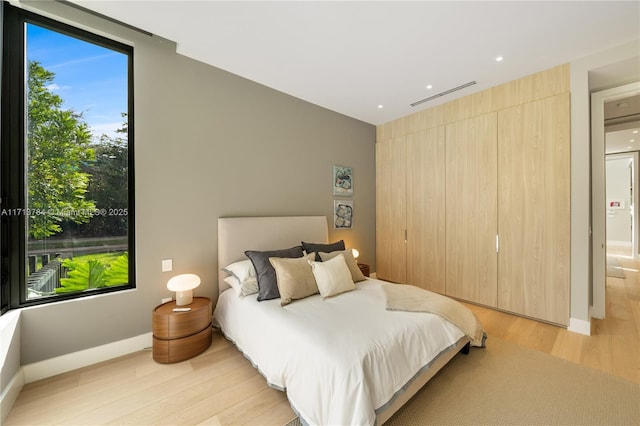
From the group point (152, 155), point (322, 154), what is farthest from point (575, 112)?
point (152, 155)

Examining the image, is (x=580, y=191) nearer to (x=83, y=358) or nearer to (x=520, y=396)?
(x=520, y=396)

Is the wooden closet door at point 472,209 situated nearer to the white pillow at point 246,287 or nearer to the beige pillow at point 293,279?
the beige pillow at point 293,279

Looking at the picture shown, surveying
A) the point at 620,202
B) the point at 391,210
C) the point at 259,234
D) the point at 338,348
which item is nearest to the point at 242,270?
the point at 259,234

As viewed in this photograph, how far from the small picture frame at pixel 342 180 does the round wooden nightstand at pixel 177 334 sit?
259cm

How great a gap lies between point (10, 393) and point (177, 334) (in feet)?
3.30

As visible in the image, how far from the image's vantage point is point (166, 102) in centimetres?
255

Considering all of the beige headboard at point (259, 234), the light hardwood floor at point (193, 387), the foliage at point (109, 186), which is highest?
the foliage at point (109, 186)

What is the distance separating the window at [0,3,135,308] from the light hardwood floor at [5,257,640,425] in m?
0.72

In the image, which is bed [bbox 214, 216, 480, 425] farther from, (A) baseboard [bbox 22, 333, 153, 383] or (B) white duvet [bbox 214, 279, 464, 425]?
(A) baseboard [bbox 22, 333, 153, 383]

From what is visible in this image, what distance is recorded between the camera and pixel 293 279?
7.77ft

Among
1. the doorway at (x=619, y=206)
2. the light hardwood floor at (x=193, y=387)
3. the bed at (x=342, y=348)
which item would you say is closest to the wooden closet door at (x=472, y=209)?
the light hardwood floor at (x=193, y=387)

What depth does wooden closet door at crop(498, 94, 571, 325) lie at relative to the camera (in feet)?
9.08

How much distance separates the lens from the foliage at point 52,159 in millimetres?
2037

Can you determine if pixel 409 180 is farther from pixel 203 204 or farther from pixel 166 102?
pixel 166 102
